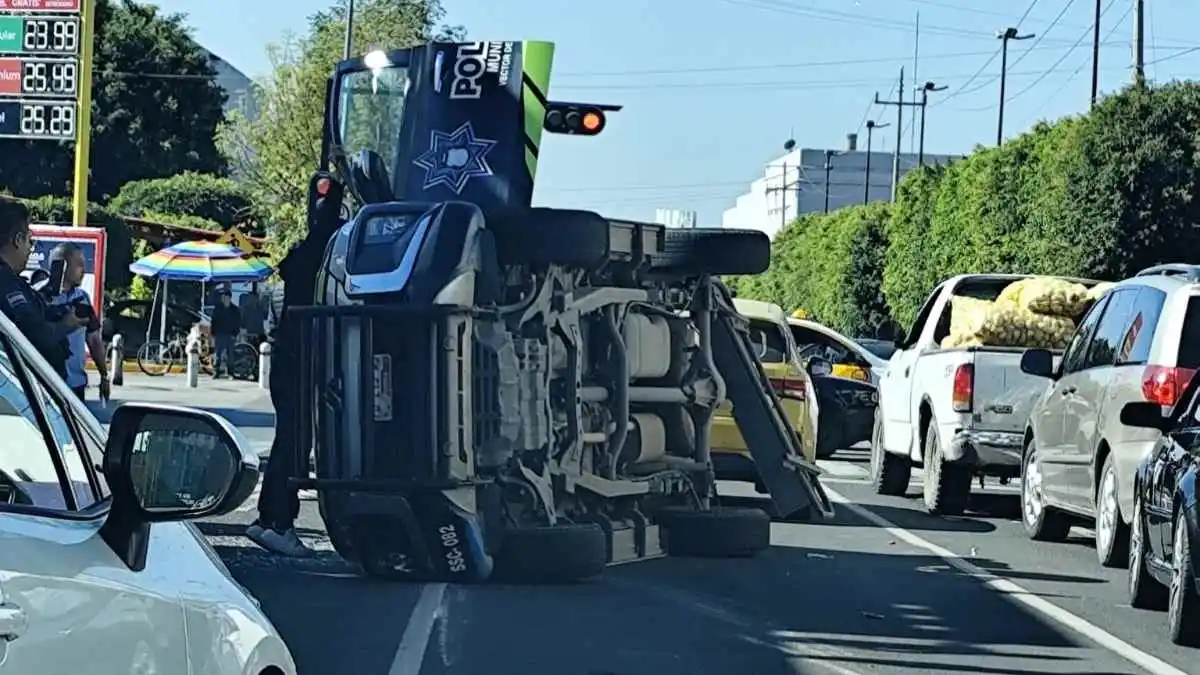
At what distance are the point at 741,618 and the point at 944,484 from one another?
6.51 metres

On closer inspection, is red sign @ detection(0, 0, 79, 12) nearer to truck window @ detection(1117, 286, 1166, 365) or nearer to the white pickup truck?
the white pickup truck

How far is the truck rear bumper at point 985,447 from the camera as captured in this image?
15891 millimetres

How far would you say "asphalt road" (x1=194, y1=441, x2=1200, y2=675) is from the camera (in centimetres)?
879

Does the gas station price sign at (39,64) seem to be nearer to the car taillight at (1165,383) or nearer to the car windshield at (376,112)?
the car windshield at (376,112)

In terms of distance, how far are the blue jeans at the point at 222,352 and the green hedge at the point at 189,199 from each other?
29.1m

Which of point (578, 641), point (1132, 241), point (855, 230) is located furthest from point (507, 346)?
point (855, 230)

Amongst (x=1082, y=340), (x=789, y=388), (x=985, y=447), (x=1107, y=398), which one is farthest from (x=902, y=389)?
(x=1107, y=398)

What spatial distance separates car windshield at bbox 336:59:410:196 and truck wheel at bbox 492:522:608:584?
2.44m

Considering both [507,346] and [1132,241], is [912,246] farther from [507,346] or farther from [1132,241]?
[507,346]

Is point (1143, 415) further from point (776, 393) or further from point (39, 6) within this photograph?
point (39, 6)

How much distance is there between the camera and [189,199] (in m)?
68.7

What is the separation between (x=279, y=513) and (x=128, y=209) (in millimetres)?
59745

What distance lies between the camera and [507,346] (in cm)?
1038

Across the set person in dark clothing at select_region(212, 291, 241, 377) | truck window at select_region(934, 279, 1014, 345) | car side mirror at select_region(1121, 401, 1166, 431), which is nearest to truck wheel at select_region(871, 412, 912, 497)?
truck window at select_region(934, 279, 1014, 345)
